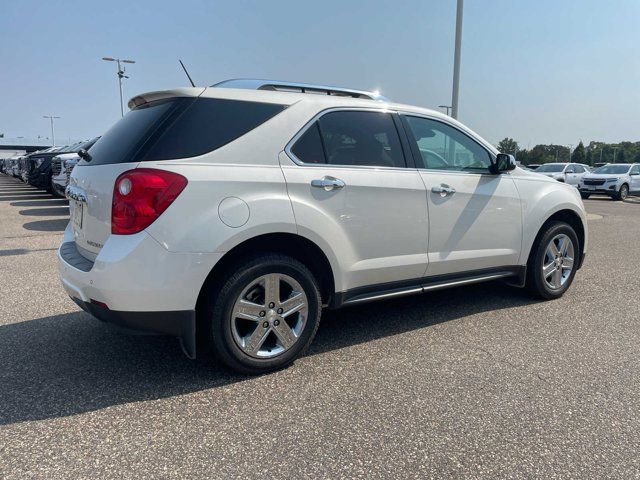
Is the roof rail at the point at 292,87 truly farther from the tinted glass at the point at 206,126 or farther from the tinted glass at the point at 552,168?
the tinted glass at the point at 552,168

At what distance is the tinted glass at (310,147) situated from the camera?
3.33m

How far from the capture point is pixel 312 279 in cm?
333

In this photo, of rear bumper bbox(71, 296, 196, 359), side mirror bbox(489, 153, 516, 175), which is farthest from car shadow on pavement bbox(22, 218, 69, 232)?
side mirror bbox(489, 153, 516, 175)

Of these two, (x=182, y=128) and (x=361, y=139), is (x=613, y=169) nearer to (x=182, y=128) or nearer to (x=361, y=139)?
(x=361, y=139)

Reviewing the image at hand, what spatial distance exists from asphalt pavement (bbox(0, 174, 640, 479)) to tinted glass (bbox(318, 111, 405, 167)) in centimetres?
139

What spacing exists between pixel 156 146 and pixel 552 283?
13.2ft

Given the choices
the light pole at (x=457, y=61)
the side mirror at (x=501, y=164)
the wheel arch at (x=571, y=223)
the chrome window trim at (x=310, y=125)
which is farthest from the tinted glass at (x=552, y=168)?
the chrome window trim at (x=310, y=125)

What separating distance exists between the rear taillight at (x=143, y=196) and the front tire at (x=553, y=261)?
3548 mm

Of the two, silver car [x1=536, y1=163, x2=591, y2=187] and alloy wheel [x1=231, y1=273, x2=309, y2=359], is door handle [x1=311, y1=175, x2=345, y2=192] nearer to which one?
alloy wheel [x1=231, y1=273, x2=309, y2=359]

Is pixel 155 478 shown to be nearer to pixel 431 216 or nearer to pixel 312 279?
pixel 312 279

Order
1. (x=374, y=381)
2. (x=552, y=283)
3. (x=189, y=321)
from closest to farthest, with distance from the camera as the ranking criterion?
1. (x=189, y=321)
2. (x=374, y=381)
3. (x=552, y=283)

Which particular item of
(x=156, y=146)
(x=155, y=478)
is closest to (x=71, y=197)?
(x=156, y=146)

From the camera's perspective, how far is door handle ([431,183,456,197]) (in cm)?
396

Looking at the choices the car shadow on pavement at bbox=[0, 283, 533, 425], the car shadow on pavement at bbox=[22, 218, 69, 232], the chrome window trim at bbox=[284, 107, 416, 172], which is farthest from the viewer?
the car shadow on pavement at bbox=[22, 218, 69, 232]
